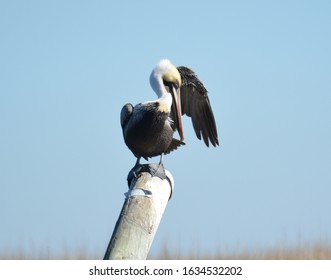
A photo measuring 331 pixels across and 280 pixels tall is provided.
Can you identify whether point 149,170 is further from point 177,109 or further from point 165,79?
point 177,109

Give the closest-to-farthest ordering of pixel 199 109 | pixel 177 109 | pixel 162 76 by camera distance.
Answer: pixel 162 76, pixel 177 109, pixel 199 109

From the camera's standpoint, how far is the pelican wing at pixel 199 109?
6656mm

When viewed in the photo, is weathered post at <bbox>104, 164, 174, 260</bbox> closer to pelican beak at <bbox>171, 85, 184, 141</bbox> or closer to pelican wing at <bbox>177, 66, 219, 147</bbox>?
pelican beak at <bbox>171, 85, 184, 141</bbox>

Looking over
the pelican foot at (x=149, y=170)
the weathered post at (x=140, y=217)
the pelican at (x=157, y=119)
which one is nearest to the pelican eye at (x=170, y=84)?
the pelican at (x=157, y=119)

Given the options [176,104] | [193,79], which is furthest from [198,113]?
[176,104]

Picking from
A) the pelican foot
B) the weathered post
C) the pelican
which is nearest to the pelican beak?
the pelican

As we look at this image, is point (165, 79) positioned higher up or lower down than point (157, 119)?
higher up

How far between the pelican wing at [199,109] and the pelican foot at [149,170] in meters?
2.07

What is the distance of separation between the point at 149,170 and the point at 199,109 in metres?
2.51

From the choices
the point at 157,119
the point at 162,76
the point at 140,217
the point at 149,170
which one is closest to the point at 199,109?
the point at 162,76

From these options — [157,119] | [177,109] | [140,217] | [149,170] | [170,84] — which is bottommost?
[140,217]

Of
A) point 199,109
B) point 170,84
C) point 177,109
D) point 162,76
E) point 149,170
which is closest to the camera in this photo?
point 149,170

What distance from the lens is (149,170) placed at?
4.36 meters
